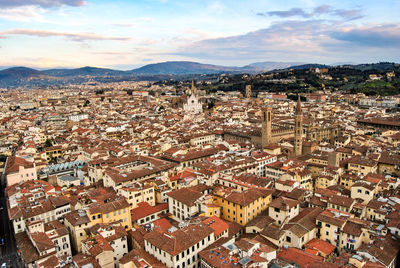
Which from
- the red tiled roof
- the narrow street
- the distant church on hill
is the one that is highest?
the distant church on hill

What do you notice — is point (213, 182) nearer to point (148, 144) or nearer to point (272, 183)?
point (272, 183)

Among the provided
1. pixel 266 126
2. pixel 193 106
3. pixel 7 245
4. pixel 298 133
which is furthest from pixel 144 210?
pixel 193 106

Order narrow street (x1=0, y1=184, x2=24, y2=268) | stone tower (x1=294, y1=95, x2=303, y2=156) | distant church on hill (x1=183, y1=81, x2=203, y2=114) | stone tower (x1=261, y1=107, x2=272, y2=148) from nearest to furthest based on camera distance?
narrow street (x1=0, y1=184, x2=24, y2=268) → stone tower (x1=294, y1=95, x2=303, y2=156) → stone tower (x1=261, y1=107, x2=272, y2=148) → distant church on hill (x1=183, y1=81, x2=203, y2=114)

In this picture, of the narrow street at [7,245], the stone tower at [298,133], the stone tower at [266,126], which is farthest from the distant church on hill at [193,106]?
the narrow street at [7,245]

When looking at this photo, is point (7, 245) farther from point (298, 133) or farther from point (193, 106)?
point (193, 106)

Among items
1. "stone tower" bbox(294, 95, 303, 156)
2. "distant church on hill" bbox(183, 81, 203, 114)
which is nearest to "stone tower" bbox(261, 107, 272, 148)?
"stone tower" bbox(294, 95, 303, 156)

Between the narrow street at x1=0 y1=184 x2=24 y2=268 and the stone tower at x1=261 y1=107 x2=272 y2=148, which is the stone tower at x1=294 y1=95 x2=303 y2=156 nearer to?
the stone tower at x1=261 y1=107 x2=272 y2=148

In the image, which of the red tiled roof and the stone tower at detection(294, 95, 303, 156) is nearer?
the red tiled roof

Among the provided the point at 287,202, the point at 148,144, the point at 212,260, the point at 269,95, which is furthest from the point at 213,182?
the point at 269,95

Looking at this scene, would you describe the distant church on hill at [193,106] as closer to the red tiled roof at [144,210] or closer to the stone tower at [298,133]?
the stone tower at [298,133]
